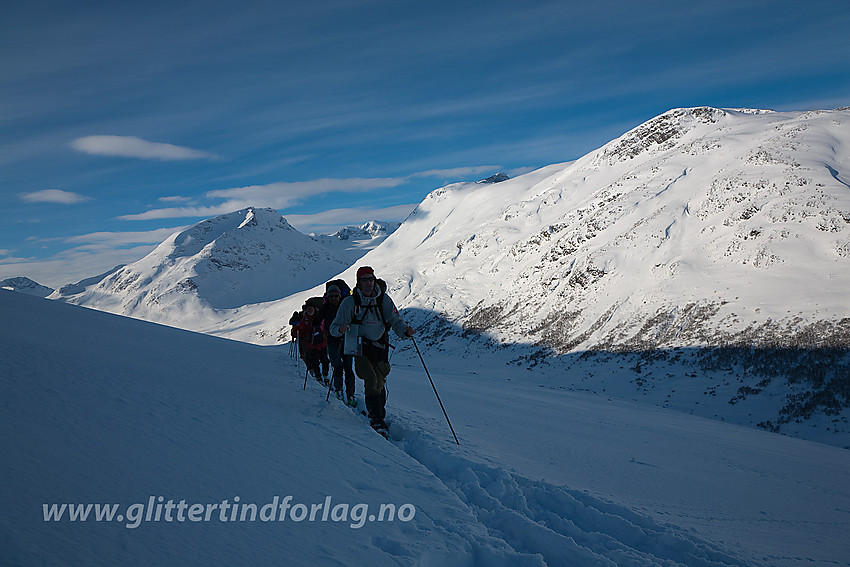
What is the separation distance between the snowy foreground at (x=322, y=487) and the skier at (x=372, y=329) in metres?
0.55

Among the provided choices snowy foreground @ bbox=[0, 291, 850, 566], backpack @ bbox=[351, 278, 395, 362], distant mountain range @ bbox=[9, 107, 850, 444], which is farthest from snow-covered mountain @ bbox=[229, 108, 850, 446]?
backpack @ bbox=[351, 278, 395, 362]

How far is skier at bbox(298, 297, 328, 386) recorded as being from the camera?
10.9 m

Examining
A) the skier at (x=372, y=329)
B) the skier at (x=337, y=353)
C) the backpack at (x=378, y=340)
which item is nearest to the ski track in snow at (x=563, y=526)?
the skier at (x=372, y=329)

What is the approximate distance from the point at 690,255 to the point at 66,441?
133 ft

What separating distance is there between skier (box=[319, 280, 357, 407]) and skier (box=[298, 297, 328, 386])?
17.6 inches

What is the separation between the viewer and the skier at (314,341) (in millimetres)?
10891

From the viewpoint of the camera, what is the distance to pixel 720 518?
504cm

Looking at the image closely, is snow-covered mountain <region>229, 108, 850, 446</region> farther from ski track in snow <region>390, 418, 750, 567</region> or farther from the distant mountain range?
ski track in snow <region>390, 418, 750, 567</region>

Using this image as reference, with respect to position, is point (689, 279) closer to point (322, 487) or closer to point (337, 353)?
point (337, 353)

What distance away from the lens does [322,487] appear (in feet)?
12.8

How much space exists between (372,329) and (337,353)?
269 cm

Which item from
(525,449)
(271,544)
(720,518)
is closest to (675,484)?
(720,518)

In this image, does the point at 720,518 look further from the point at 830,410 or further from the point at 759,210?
the point at 759,210

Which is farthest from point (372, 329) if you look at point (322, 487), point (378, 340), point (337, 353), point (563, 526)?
point (563, 526)
